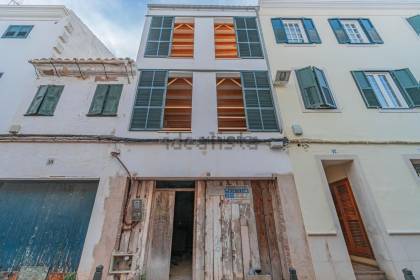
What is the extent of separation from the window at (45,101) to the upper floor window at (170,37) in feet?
11.3

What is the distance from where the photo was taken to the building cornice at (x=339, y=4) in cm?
1024

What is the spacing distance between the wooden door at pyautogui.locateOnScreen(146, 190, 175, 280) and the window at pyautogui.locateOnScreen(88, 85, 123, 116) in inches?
125

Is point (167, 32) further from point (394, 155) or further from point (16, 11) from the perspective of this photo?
point (394, 155)

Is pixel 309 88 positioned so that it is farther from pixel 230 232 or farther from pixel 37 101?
A: pixel 37 101

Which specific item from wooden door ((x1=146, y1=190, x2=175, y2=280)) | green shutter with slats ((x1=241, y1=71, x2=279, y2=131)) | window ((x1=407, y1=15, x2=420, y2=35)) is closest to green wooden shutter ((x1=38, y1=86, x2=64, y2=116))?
wooden door ((x1=146, y1=190, x2=175, y2=280))

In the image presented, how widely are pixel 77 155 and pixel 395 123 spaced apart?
9857 millimetres

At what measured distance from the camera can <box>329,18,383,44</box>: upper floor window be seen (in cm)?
922

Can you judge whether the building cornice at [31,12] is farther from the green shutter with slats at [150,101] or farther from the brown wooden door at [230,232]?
the brown wooden door at [230,232]

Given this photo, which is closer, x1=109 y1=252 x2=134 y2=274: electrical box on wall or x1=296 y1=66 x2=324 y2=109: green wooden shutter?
x1=109 y1=252 x2=134 y2=274: electrical box on wall

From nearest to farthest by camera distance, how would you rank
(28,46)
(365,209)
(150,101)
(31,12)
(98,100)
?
(365,209)
(98,100)
(150,101)
(28,46)
(31,12)

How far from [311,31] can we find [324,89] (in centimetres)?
343

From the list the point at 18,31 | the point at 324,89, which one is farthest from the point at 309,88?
the point at 18,31

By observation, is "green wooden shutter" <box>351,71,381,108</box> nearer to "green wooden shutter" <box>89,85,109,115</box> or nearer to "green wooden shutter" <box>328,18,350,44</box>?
"green wooden shutter" <box>328,18,350,44</box>

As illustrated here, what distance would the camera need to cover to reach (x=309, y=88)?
774 centimetres
